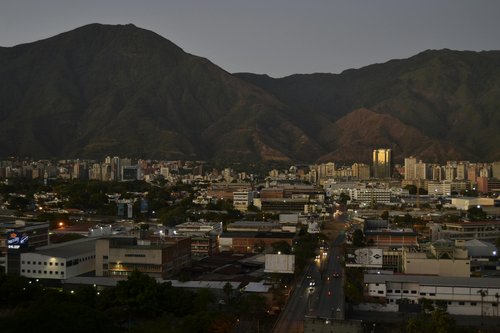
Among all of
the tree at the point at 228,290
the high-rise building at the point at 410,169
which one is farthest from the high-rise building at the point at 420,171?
the tree at the point at 228,290

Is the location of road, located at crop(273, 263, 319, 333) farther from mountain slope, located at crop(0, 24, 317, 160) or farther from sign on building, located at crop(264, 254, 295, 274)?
mountain slope, located at crop(0, 24, 317, 160)

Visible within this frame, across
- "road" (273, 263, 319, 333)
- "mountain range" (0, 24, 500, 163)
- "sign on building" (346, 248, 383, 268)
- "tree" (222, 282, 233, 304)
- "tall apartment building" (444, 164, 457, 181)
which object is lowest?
"road" (273, 263, 319, 333)

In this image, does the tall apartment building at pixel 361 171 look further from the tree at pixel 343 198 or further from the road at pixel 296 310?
the road at pixel 296 310

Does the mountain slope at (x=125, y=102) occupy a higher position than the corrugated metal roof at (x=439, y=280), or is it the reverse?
the mountain slope at (x=125, y=102)

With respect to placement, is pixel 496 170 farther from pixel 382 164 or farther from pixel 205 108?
pixel 205 108

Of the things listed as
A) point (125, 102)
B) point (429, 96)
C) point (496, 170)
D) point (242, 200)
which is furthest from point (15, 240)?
point (429, 96)

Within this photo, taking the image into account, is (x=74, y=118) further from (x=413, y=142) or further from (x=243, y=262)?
(x=243, y=262)

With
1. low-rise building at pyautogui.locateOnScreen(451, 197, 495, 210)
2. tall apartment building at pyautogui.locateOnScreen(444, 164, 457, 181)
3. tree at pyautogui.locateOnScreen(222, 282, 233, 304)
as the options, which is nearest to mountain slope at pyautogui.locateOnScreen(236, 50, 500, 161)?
tall apartment building at pyautogui.locateOnScreen(444, 164, 457, 181)
